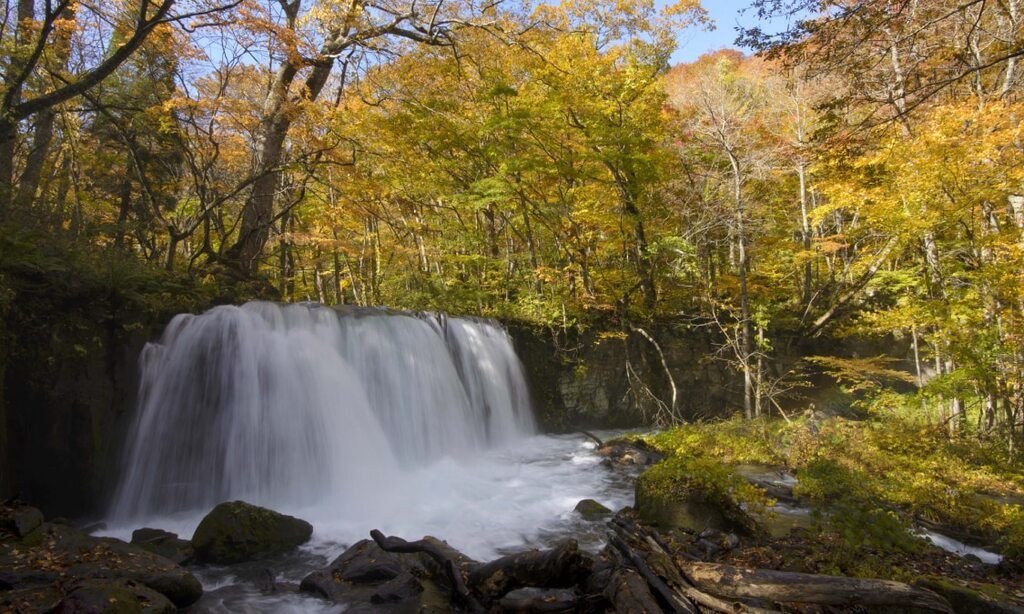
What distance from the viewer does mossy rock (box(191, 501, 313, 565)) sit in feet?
17.3

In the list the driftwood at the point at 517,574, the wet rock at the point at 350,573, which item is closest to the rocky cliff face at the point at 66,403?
the wet rock at the point at 350,573

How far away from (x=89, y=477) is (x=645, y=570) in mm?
6980

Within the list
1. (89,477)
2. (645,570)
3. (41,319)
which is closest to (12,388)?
(41,319)

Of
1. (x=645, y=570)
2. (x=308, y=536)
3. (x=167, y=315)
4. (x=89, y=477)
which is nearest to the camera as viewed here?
(x=645, y=570)

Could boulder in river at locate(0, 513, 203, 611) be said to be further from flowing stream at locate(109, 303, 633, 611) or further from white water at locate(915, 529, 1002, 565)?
white water at locate(915, 529, 1002, 565)

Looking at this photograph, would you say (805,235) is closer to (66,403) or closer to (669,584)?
(669,584)

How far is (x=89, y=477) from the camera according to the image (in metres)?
6.63

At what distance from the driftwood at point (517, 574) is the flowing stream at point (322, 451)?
135 centimetres

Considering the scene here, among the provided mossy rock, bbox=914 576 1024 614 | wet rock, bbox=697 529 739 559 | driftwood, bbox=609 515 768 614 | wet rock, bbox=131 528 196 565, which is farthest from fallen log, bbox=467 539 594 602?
wet rock, bbox=131 528 196 565

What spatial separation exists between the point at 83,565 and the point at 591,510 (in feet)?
17.3

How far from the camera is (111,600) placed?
3.44 m

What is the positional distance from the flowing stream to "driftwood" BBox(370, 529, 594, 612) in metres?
1.35

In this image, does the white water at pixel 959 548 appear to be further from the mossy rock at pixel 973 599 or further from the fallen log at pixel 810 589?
the fallen log at pixel 810 589

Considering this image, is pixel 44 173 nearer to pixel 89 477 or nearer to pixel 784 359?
pixel 89 477
